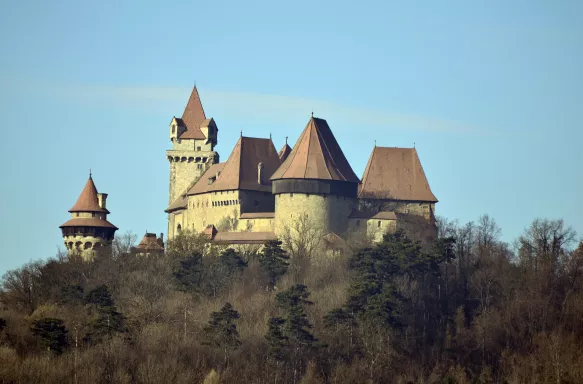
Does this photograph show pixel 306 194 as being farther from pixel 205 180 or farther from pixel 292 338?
pixel 292 338

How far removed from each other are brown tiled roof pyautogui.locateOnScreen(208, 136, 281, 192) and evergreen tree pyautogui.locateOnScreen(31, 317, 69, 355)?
22576 mm

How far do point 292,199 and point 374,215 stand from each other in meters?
4.07

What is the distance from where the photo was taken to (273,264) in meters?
86.9

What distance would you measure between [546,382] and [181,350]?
562 inches

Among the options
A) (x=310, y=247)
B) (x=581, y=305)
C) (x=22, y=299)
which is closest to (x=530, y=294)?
(x=581, y=305)

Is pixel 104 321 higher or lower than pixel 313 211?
lower

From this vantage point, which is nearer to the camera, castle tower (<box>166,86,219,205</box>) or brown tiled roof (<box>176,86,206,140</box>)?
castle tower (<box>166,86,219,205</box>)

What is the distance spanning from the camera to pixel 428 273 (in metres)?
84.9

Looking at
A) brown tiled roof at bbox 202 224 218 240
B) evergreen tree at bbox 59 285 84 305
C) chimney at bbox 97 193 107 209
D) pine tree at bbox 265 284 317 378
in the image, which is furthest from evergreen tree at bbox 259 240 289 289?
chimney at bbox 97 193 107 209

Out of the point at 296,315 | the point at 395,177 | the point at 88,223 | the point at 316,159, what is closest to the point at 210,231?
the point at 316,159

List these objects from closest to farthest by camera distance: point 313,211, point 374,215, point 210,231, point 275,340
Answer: point 275,340, point 313,211, point 374,215, point 210,231

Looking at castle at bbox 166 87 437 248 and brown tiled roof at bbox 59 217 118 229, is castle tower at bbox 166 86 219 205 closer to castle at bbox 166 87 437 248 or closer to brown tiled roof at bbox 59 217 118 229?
castle at bbox 166 87 437 248

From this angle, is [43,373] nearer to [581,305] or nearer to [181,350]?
[181,350]

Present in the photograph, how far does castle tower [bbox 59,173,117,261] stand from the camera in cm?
9462
